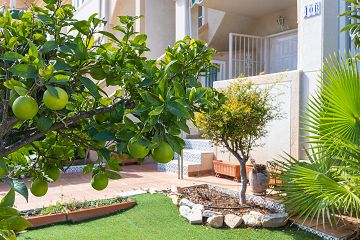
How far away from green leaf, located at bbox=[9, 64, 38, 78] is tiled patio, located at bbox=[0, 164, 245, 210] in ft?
22.7

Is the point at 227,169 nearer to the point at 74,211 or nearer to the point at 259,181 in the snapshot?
the point at 259,181

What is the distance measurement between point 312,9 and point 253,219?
5.04 metres

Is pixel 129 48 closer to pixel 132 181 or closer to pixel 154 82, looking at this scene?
pixel 154 82

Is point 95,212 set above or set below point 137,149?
A: below

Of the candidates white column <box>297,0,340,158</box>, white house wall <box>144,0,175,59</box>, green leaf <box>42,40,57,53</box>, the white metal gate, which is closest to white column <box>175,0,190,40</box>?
the white metal gate

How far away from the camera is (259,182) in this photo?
7.79m

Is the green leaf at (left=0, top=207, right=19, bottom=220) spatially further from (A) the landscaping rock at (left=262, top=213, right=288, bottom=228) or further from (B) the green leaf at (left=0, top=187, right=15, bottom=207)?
(A) the landscaping rock at (left=262, top=213, right=288, bottom=228)

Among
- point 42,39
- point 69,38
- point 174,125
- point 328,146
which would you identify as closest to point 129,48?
point 69,38

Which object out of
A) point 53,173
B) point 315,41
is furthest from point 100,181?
point 315,41

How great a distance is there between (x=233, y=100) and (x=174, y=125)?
5589mm

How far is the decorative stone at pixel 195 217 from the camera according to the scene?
6.50 m

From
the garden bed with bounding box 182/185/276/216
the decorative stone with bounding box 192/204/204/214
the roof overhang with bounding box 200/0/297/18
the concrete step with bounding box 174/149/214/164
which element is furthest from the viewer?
the roof overhang with bounding box 200/0/297/18

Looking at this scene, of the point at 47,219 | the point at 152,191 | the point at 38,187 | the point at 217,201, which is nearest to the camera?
the point at 38,187

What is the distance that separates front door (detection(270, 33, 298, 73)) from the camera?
12.8 metres
